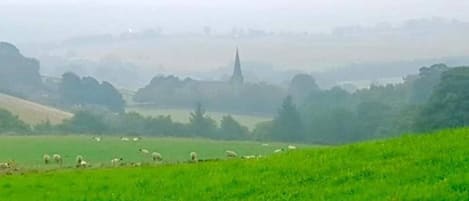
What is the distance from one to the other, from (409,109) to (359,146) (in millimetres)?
59772

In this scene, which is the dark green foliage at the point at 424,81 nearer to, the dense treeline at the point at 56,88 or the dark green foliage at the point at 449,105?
the dark green foliage at the point at 449,105

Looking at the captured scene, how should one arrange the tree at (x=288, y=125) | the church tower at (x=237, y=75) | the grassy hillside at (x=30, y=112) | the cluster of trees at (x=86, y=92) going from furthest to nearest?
the church tower at (x=237, y=75), the cluster of trees at (x=86, y=92), the grassy hillside at (x=30, y=112), the tree at (x=288, y=125)

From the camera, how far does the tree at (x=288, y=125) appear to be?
87438 millimetres

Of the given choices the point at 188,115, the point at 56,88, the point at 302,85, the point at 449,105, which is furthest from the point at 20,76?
the point at 449,105

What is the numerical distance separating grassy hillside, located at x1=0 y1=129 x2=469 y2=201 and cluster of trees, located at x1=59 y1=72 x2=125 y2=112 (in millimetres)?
101922

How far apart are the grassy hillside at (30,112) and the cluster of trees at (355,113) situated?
22862 millimetres

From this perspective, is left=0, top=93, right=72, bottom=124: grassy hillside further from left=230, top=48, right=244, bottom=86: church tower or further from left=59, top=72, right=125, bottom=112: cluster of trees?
left=230, top=48, right=244, bottom=86: church tower

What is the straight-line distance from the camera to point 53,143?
215ft

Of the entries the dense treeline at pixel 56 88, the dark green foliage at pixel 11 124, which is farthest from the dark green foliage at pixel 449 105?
the dense treeline at pixel 56 88

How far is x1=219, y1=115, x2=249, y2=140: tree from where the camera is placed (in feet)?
283

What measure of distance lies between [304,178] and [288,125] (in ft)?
240

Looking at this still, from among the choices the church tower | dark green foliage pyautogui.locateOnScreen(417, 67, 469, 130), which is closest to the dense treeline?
the church tower

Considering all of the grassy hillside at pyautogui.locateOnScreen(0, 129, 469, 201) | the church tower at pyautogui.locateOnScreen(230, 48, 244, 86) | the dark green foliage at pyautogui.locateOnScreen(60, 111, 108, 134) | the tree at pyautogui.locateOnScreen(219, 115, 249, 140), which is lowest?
the grassy hillside at pyautogui.locateOnScreen(0, 129, 469, 201)

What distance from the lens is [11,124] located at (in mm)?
89250
